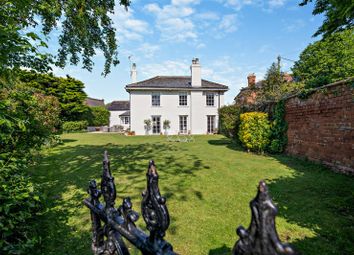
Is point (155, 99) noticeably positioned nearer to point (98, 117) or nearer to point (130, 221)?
point (98, 117)

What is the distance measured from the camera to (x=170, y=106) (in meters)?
27.2

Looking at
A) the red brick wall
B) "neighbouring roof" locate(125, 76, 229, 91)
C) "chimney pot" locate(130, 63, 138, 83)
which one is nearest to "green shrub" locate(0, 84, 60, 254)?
the red brick wall

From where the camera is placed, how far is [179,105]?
90.2 feet

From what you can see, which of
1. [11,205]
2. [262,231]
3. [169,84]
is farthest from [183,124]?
[262,231]

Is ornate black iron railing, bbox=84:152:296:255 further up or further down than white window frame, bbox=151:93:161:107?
further down

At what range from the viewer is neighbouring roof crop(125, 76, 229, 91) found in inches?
1039

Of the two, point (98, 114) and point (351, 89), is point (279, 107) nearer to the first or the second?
point (351, 89)

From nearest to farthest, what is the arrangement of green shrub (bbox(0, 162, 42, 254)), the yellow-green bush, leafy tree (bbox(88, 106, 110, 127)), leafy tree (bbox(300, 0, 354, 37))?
green shrub (bbox(0, 162, 42, 254)), leafy tree (bbox(300, 0, 354, 37)), the yellow-green bush, leafy tree (bbox(88, 106, 110, 127))

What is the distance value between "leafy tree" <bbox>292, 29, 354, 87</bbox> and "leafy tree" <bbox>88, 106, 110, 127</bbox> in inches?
1444

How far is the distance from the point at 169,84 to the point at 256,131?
19.0 metres

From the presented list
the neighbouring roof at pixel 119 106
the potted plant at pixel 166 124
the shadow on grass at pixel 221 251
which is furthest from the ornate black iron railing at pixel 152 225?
the neighbouring roof at pixel 119 106

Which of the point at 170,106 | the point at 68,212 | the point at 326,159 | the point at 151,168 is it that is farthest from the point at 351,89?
the point at 170,106

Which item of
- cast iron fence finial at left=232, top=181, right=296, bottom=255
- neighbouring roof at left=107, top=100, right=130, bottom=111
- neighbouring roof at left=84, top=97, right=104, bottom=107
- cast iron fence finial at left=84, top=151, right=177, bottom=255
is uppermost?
neighbouring roof at left=84, top=97, right=104, bottom=107

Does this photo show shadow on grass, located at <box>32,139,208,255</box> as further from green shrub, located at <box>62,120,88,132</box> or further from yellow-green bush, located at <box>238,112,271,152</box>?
green shrub, located at <box>62,120,88,132</box>
